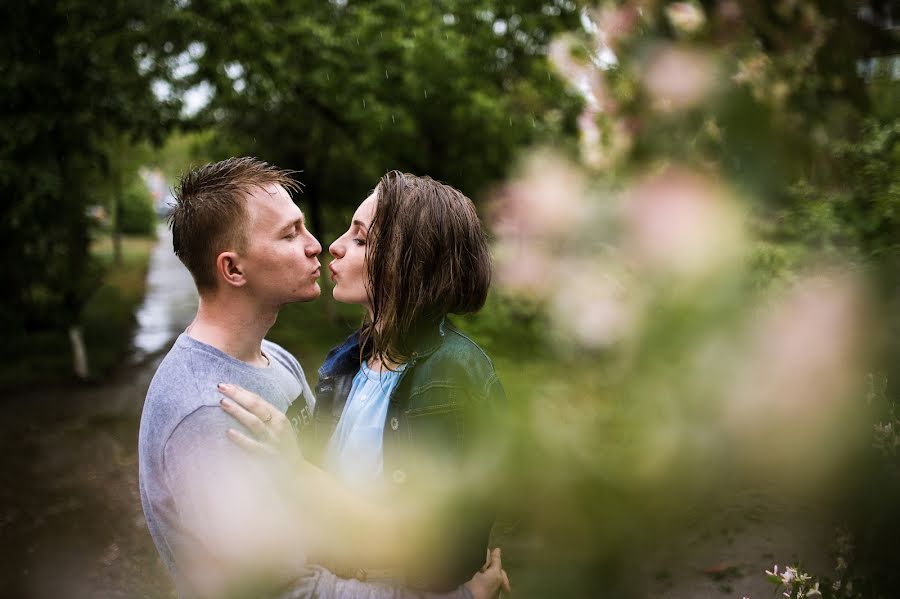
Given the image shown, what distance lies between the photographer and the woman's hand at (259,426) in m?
1.49

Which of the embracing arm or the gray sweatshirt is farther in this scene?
the gray sweatshirt

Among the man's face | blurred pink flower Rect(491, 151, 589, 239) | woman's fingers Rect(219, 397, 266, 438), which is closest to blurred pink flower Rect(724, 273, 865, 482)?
blurred pink flower Rect(491, 151, 589, 239)

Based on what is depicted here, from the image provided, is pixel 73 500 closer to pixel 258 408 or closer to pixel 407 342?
pixel 258 408

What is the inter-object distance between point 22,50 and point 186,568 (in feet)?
27.5

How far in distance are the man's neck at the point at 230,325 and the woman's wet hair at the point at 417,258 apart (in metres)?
0.35

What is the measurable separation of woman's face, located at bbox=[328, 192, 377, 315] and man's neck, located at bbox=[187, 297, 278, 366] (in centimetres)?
25

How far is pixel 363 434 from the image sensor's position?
5.45 feet

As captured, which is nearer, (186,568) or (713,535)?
(713,535)

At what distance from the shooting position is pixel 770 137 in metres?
0.78

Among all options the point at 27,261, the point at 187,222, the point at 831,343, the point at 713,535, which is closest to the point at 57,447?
the point at 27,261

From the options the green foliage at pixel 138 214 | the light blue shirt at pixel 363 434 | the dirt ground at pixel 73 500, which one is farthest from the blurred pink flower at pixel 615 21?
the green foliage at pixel 138 214

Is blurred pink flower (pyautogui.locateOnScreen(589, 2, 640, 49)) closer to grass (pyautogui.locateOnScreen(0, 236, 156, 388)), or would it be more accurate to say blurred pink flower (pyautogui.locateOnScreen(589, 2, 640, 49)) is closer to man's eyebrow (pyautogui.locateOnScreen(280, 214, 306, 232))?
man's eyebrow (pyautogui.locateOnScreen(280, 214, 306, 232))

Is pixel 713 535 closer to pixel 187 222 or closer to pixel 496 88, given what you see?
pixel 187 222

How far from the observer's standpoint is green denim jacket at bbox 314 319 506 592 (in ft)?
2.92
